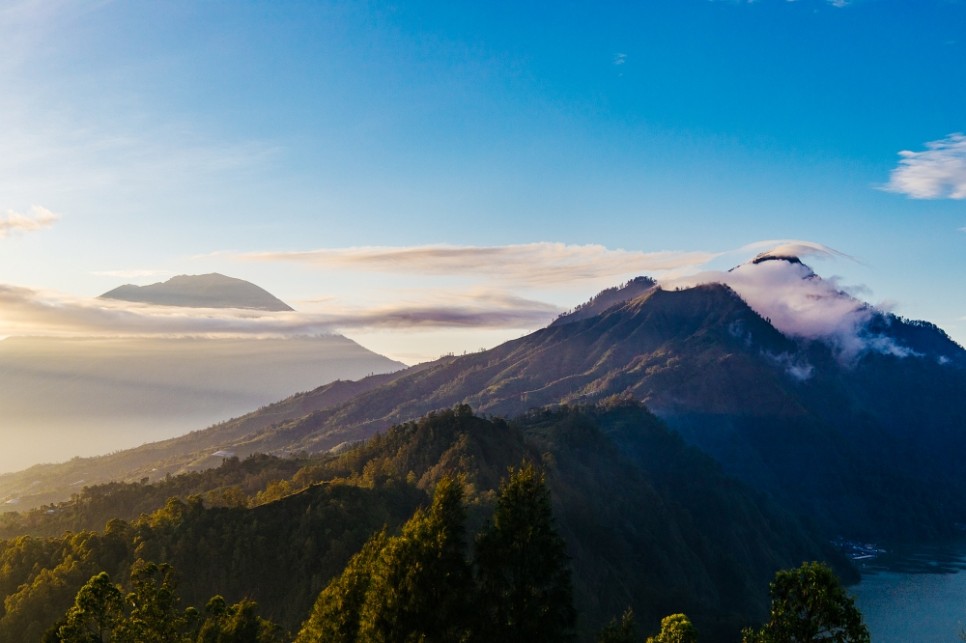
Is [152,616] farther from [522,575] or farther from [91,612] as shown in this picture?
[522,575]

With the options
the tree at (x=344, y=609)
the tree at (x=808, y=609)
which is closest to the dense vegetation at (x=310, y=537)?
the tree at (x=344, y=609)

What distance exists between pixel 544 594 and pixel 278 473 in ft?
494

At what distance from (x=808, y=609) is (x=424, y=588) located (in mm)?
16161

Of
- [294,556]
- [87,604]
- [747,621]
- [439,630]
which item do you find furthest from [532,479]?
[747,621]

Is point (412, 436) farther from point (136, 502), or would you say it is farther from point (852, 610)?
point (852, 610)

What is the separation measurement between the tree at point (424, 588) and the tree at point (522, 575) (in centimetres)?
112

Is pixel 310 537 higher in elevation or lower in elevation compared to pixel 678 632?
lower

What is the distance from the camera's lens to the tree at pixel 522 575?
37.9m

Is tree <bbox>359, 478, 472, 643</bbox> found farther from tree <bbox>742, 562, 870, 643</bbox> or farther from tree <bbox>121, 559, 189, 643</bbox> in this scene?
tree <bbox>742, 562, 870, 643</bbox>

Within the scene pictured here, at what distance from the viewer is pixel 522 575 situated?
127 feet

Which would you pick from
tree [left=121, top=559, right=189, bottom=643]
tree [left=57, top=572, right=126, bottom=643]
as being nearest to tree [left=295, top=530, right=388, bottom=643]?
tree [left=121, top=559, right=189, bottom=643]

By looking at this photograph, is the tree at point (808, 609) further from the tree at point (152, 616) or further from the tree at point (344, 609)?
the tree at point (152, 616)

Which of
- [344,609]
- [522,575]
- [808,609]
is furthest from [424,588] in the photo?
[808,609]

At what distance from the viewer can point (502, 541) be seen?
128 ft
